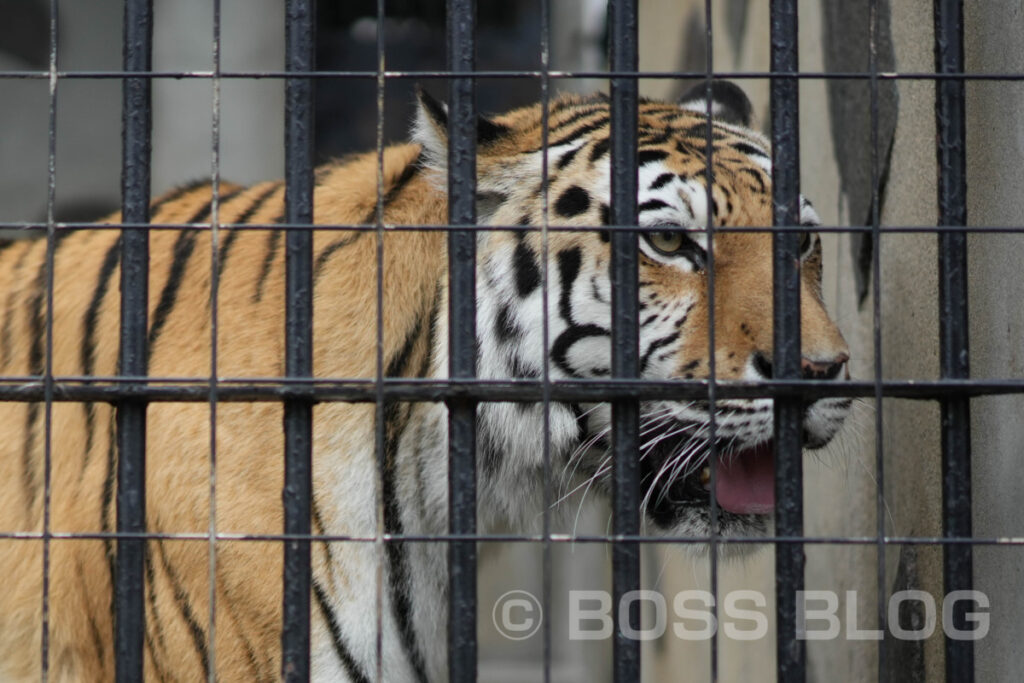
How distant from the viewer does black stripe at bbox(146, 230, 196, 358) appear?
9.02ft

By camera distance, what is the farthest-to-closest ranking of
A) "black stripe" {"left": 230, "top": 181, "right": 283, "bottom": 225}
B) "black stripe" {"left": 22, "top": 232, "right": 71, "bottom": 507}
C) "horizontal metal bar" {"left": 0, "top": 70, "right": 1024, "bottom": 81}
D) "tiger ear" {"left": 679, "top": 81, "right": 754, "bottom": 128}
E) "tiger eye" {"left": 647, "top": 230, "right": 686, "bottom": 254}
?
"tiger ear" {"left": 679, "top": 81, "right": 754, "bottom": 128} → "black stripe" {"left": 230, "top": 181, "right": 283, "bottom": 225} → "black stripe" {"left": 22, "top": 232, "right": 71, "bottom": 507} → "tiger eye" {"left": 647, "top": 230, "right": 686, "bottom": 254} → "horizontal metal bar" {"left": 0, "top": 70, "right": 1024, "bottom": 81}

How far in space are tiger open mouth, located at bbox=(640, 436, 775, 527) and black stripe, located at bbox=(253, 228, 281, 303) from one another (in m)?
0.81

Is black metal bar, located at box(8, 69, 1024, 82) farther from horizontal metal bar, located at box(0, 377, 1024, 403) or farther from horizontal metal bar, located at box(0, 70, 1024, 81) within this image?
horizontal metal bar, located at box(0, 377, 1024, 403)

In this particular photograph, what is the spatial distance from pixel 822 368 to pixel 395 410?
0.80 m

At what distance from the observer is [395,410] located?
2594 mm

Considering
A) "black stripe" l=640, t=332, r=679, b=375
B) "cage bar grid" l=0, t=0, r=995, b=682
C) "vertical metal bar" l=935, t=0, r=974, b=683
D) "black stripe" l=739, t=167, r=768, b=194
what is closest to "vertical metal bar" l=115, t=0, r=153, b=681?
"cage bar grid" l=0, t=0, r=995, b=682

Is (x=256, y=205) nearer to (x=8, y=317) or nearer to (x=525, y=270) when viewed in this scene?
(x=8, y=317)

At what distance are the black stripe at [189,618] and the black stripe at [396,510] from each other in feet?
1.16

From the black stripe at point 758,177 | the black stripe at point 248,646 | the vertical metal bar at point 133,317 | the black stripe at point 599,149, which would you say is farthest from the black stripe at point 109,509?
the black stripe at point 758,177

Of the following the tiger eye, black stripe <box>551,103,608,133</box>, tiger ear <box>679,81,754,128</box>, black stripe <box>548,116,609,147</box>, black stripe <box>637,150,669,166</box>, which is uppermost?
tiger ear <box>679,81,754,128</box>

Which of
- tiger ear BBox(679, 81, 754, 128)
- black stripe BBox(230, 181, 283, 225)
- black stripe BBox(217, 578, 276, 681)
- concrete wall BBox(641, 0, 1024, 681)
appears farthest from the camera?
tiger ear BBox(679, 81, 754, 128)

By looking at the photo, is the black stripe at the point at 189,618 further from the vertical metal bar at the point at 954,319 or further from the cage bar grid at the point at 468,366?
the vertical metal bar at the point at 954,319

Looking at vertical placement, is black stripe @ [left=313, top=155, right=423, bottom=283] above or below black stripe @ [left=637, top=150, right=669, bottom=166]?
below

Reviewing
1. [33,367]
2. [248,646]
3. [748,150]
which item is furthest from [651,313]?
[33,367]
